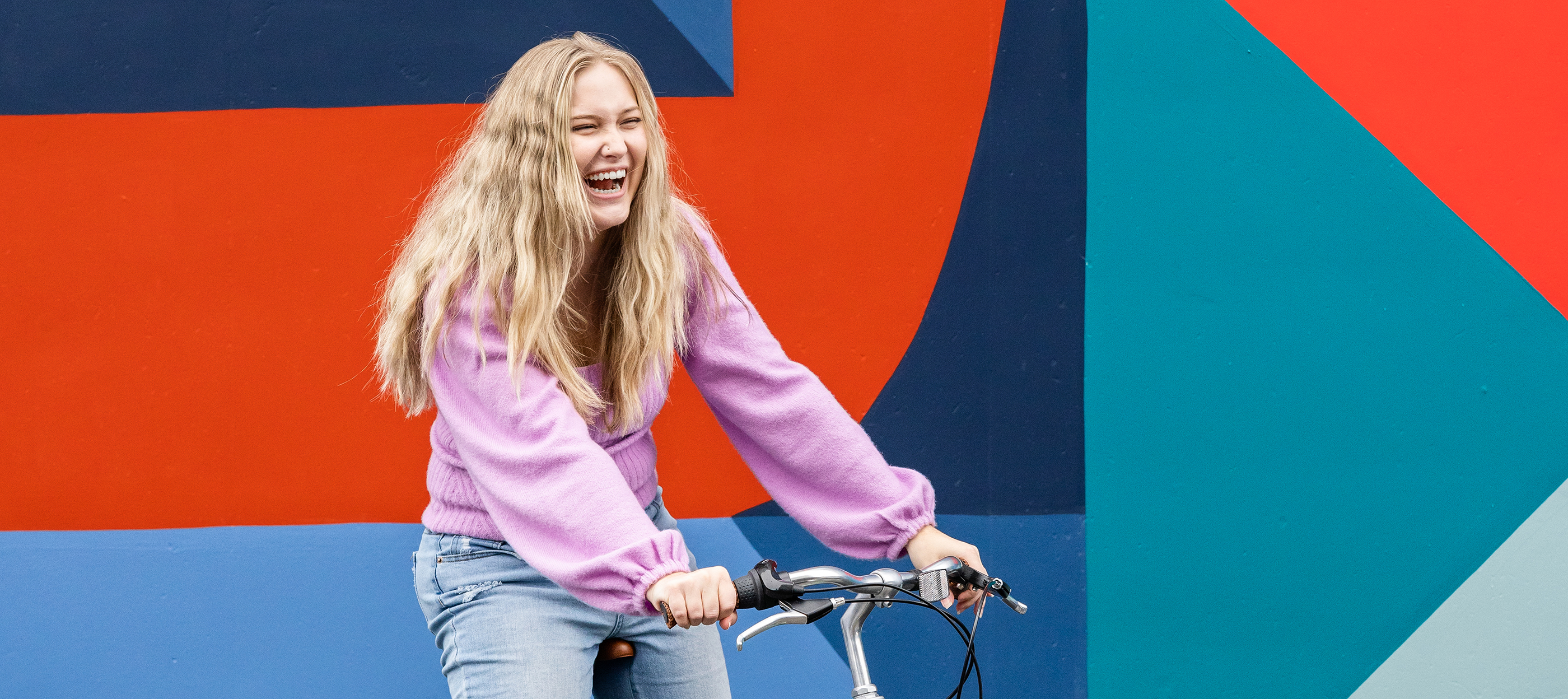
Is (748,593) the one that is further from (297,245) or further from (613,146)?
(297,245)

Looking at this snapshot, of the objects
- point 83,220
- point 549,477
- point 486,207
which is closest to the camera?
point 549,477

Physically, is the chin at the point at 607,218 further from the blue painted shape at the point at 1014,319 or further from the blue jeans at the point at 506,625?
the blue painted shape at the point at 1014,319

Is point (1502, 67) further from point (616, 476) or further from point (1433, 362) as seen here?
point (616, 476)

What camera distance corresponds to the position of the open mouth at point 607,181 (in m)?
1.94

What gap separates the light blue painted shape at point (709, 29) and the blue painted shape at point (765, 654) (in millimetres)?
1174

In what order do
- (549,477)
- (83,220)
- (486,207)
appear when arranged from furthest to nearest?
(83,220) → (486,207) → (549,477)

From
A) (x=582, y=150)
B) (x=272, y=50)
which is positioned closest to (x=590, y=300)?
(x=582, y=150)

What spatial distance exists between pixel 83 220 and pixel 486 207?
1.71m

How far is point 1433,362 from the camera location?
308 cm

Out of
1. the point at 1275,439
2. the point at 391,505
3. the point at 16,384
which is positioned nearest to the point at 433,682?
the point at 391,505

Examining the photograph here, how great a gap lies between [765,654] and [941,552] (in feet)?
4.32

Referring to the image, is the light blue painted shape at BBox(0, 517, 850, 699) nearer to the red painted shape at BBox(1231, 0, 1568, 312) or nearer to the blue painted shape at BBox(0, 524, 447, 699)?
the blue painted shape at BBox(0, 524, 447, 699)

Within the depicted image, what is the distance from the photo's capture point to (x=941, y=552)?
74.0 inches

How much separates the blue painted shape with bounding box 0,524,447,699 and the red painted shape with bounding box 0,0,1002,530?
0.22 feet
